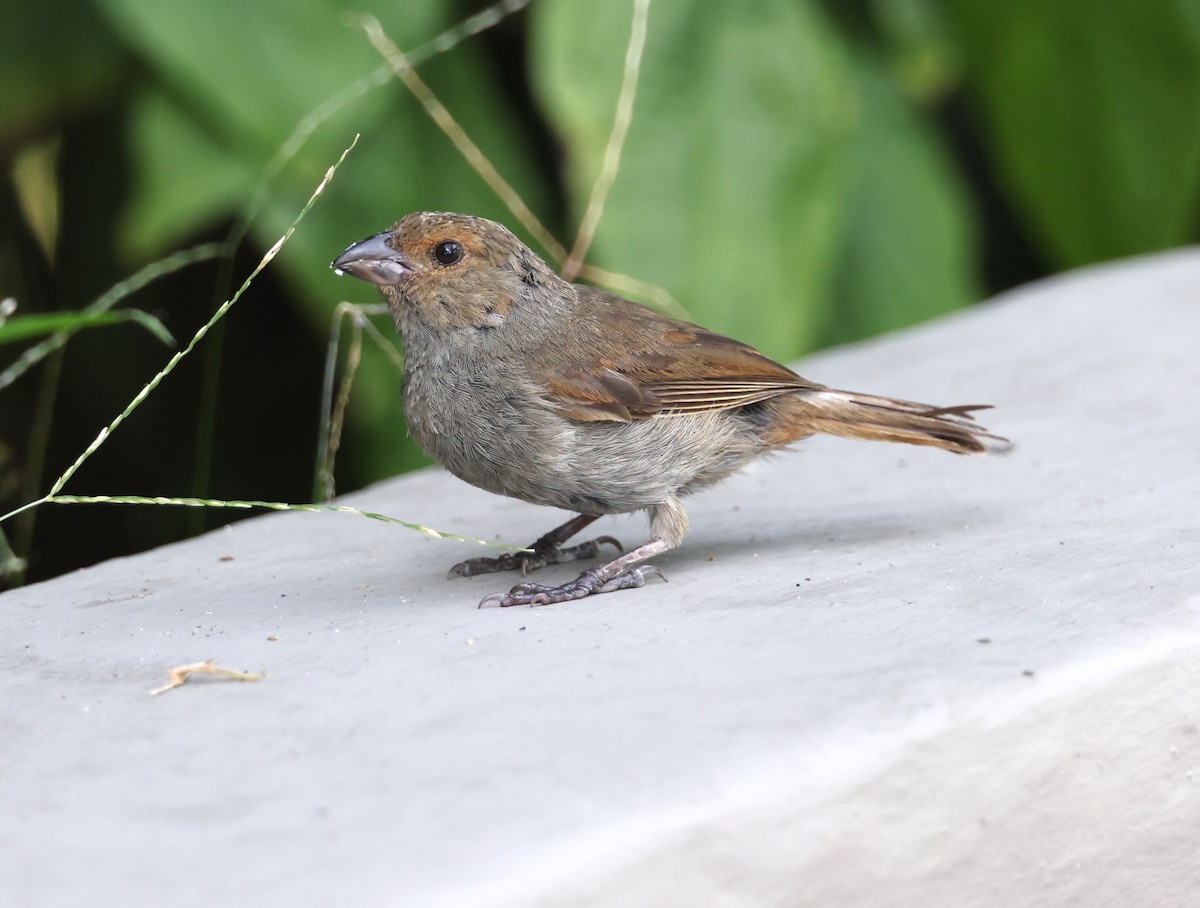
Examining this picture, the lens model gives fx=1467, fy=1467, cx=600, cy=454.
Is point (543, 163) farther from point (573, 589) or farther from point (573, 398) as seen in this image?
point (573, 589)

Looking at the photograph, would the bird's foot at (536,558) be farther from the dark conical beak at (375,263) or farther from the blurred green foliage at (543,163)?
the blurred green foliage at (543,163)

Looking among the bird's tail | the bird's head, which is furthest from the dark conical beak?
the bird's tail

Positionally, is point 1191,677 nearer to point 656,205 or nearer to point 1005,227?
point 656,205

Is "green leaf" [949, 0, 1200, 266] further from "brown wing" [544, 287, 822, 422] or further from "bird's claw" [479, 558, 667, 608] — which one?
"bird's claw" [479, 558, 667, 608]

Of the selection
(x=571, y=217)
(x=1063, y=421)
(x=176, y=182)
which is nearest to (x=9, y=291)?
(x=176, y=182)

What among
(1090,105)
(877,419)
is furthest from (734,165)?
(1090,105)

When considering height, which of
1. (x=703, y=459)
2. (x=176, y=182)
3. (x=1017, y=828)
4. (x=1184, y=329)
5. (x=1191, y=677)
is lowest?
(x=1017, y=828)

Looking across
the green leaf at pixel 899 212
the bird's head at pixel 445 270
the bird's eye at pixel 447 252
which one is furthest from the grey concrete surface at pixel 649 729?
the green leaf at pixel 899 212
